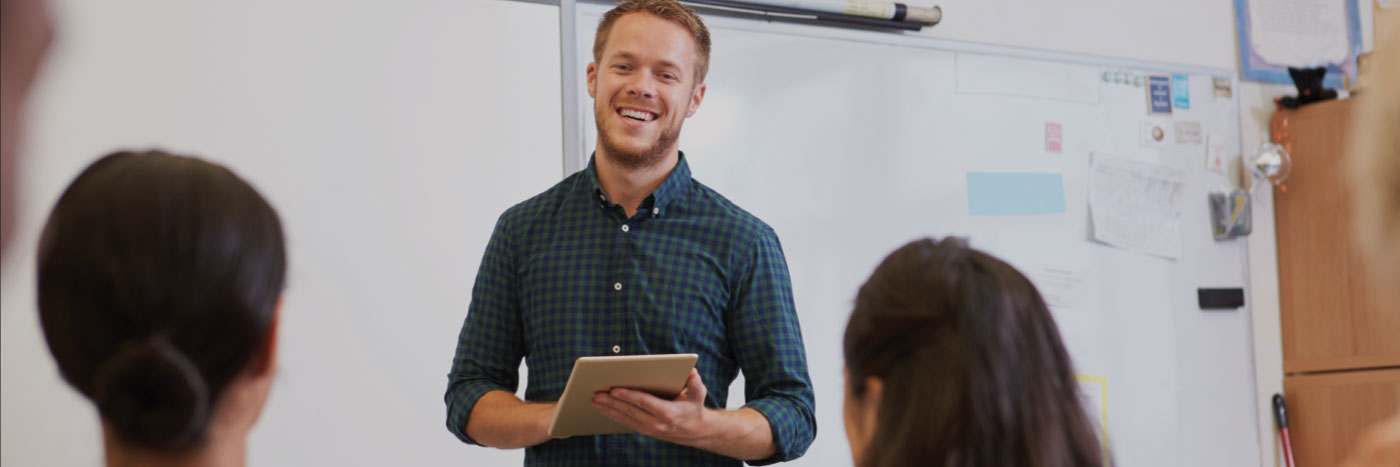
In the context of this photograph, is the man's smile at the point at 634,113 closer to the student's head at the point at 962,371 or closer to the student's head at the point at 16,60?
the student's head at the point at 962,371

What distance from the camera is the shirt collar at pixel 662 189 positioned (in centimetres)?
195

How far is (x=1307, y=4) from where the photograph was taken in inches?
150

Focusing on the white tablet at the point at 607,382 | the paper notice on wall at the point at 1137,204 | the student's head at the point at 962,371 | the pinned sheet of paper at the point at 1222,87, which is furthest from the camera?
the pinned sheet of paper at the point at 1222,87

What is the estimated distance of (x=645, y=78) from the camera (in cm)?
194

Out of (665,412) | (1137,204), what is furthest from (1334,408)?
(665,412)

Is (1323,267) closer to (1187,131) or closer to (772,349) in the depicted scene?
(1187,131)

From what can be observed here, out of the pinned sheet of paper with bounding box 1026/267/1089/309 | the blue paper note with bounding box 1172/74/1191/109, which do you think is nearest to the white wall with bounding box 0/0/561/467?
the pinned sheet of paper with bounding box 1026/267/1089/309

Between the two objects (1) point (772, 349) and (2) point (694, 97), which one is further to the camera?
(2) point (694, 97)

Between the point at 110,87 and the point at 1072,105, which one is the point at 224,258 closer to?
the point at 110,87

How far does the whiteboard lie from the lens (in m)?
2.92

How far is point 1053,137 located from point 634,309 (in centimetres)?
184

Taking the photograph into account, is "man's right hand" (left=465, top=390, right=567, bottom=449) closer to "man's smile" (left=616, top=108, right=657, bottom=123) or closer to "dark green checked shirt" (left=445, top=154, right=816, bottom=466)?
"dark green checked shirt" (left=445, top=154, right=816, bottom=466)

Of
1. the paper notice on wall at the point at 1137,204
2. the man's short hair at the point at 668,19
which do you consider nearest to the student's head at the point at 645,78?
the man's short hair at the point at 668,19

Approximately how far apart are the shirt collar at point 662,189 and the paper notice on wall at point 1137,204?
5.76 ft
